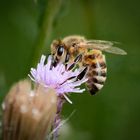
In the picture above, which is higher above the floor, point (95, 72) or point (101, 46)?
point (101, 46)

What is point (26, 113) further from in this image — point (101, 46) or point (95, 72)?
point (101, 46)

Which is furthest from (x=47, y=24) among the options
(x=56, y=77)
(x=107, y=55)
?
(x=56, y=77)

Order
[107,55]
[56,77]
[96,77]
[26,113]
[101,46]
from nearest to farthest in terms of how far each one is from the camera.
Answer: [26,113] → [56,77] → [96,77] → [101,46] → [107,55]

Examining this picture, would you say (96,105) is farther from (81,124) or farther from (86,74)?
(86,74)

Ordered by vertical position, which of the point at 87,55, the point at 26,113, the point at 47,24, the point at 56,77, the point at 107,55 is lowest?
the point at 26,113

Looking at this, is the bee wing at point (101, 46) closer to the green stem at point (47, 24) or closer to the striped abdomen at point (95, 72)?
the striped abdomen at point (95, 72)

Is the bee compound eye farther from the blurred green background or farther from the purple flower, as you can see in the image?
the blurred green background

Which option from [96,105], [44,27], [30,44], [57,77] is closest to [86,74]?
[57,77]

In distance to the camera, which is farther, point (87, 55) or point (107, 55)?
point (107, 55)
